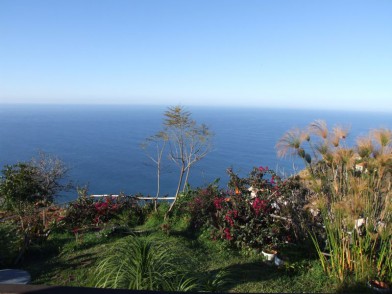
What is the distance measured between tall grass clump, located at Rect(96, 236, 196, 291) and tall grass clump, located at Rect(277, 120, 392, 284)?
1647mm

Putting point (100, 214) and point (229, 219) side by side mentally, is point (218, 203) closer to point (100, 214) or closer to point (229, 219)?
point (229, 219)

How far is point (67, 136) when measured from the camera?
99625mm

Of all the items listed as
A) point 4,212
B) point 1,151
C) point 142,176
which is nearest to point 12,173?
point 4,212

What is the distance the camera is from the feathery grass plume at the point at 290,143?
3.55 metres

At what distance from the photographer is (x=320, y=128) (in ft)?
11.7

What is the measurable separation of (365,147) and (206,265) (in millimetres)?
2525

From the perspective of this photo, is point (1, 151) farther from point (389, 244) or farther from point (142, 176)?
point (389, 244)

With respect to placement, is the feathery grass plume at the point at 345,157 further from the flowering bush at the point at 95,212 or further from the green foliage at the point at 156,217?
the flowering bush at the point at 95,212

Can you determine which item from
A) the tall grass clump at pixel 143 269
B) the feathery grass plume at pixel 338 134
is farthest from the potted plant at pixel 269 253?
the tall grass clump at pixel 143 269

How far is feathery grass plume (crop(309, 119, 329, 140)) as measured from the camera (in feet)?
11.5

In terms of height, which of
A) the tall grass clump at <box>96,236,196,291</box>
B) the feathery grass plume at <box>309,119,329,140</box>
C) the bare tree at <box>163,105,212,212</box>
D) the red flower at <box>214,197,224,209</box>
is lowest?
the red flower at <box>214,197,224,209</box>

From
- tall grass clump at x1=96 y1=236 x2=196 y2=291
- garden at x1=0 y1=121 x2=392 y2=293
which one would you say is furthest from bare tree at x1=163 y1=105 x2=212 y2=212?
tall grass clump at x1=96 y1=236 x2=196 y2=291

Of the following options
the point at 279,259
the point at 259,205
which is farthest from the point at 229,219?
the point at 279,259

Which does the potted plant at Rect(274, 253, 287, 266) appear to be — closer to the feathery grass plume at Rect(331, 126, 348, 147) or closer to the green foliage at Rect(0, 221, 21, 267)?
the feathery grass plume at Rect(331, 126, 348, 147)
